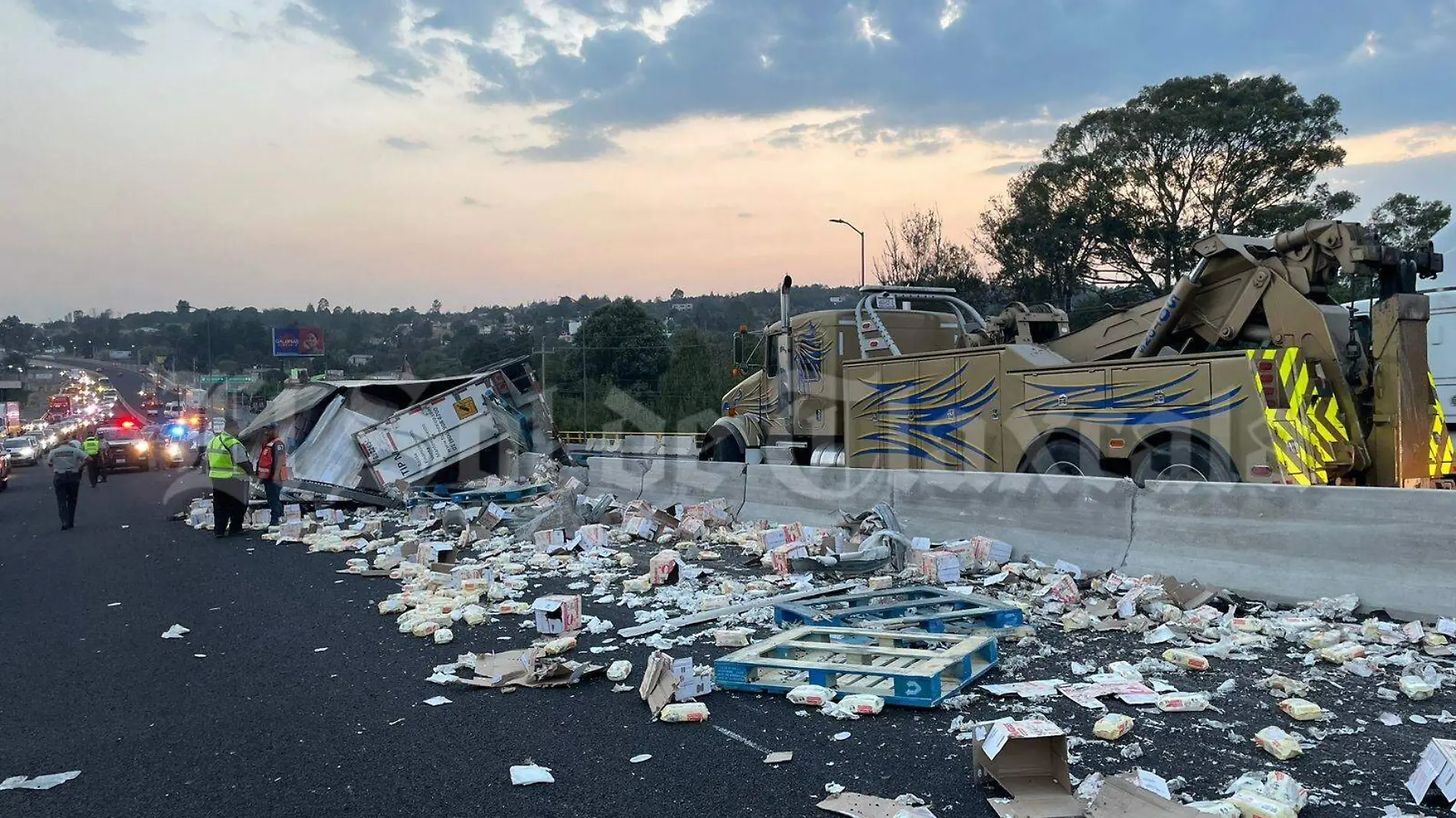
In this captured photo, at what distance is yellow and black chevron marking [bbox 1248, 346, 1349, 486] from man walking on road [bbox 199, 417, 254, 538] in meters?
12.0

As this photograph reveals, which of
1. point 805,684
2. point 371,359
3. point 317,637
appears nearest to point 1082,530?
point 805,684

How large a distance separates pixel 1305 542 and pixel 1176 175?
93.2 feet

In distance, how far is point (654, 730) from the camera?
4715 mm

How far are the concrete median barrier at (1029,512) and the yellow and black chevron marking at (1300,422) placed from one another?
5.29 ft

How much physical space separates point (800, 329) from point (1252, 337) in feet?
19.3

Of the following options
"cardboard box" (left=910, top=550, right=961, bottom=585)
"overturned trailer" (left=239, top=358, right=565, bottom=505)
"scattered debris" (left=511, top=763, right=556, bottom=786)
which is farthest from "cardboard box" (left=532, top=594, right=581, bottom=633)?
"overturned trailer" (left=239, top=358, right=565, bottom=505)

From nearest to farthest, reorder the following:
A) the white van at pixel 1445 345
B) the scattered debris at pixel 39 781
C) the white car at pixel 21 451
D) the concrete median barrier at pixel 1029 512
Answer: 1. the scattered debris at pixel 39 781
2. the concrete median barrier at pixel 1029 512
3. the white van at pixel 1445 345
4. the white car at pixel 21 451

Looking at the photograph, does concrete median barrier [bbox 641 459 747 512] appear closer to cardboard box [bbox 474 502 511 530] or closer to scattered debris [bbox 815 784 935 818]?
cardboard box [bbox 474 502 511 530]

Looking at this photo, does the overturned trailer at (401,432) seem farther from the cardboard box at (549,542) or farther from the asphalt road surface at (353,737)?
the asphalt road surface at (353,737)

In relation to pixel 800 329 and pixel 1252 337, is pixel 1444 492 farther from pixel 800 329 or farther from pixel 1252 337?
pixel 800 329

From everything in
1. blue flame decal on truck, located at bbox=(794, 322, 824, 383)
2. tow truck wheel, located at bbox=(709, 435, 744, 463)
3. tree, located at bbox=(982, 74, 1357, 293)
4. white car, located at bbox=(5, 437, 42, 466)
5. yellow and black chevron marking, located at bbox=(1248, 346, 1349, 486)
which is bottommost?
white car, located at bbox=(5, 437, 42, 466)

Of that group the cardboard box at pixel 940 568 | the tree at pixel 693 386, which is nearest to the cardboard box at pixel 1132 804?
the cardboard box at pixel 940 568

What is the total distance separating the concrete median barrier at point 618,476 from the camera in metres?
13.8

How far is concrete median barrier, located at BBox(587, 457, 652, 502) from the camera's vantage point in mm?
13758
